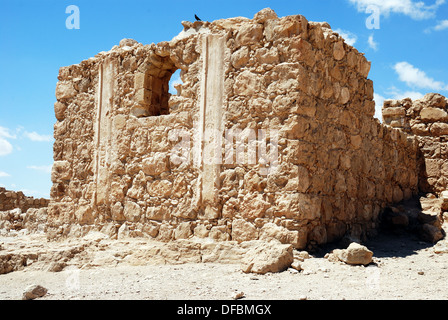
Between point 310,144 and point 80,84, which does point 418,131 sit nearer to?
point 310,144

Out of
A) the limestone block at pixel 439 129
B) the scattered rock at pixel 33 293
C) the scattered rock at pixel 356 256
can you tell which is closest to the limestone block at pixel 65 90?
the scattered rock at pixel 33 293

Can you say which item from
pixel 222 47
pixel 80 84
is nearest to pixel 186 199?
pixel 222 47

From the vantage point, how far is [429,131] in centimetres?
888

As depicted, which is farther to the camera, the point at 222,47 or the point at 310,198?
the point at 222,47

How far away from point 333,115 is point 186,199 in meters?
2.14

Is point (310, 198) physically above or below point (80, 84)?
below

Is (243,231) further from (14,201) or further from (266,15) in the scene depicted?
(14,201)

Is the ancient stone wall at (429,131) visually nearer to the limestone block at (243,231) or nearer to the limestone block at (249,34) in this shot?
the limestone block at (249,34)

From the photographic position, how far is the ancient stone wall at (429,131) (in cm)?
873

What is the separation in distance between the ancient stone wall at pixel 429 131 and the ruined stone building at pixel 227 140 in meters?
1.28

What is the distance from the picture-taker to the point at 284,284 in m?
4.17

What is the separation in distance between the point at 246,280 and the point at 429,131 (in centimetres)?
603

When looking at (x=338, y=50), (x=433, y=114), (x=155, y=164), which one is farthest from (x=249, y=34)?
(x=433, y=114)

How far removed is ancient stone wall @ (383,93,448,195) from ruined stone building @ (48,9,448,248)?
1.28m
